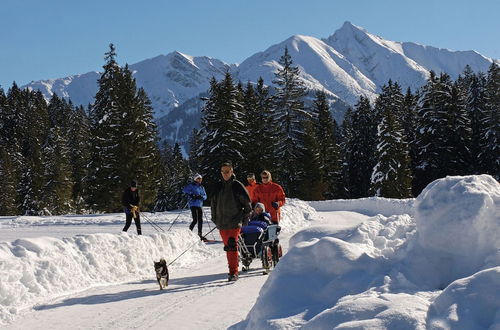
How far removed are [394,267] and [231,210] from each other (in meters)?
4.06

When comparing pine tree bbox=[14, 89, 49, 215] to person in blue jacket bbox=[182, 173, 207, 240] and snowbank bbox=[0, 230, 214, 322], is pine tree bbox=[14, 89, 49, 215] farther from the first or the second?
snowbank bbox=[0, 230, 214, 322]

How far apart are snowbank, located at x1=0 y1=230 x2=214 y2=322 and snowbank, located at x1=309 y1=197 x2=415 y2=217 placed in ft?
62.2

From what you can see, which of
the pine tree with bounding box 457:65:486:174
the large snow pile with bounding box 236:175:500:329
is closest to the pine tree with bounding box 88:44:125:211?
the pine tree with bounding box 457:65:486:174

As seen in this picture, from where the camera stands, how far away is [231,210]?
9156mm

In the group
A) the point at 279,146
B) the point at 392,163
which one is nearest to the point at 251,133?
the point at 279,146

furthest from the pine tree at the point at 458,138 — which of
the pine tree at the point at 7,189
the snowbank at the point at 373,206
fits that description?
the pine tree at the point at 7,189

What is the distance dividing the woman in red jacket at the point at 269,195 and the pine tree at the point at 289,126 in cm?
3059

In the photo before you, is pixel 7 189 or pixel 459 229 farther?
pixel 7 189

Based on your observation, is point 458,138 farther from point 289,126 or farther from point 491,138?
point 289,126

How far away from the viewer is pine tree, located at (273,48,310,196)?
145 ft

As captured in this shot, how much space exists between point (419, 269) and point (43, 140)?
6816 centimetres

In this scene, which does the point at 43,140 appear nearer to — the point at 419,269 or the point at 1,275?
the point at 1,275

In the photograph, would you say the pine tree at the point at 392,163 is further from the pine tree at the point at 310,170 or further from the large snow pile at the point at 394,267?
the large snow pile at the point at 394,267

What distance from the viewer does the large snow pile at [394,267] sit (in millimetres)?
4637
